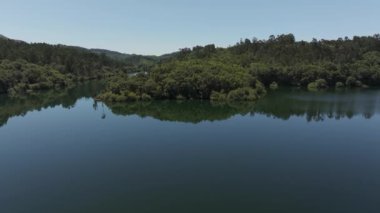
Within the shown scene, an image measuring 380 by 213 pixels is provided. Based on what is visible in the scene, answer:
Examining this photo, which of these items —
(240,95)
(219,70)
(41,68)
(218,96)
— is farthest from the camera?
(41,68)

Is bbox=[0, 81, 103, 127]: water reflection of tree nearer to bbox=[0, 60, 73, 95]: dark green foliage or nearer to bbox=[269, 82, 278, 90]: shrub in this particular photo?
bbox=[0, 60, 73, 95]: dark green foliage

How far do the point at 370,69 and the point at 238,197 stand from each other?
79856mm

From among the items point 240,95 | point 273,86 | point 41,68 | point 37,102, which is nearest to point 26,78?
point 41,68

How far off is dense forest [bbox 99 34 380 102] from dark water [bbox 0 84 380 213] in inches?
500

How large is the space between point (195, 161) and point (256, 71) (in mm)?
65168

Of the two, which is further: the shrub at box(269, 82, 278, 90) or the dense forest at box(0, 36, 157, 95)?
the shrub at box(269, 82, 278, 90)

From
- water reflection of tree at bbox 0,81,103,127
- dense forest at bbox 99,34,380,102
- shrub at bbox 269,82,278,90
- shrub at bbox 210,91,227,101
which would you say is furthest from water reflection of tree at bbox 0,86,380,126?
shrub at bbox 269,82,278,90

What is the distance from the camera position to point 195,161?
98.5 feet

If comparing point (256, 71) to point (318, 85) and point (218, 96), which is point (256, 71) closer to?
point (318, 85)

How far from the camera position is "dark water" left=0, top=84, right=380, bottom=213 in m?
21.9

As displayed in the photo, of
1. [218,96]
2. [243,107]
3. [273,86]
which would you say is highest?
[273,86]

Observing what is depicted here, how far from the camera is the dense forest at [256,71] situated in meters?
68.4

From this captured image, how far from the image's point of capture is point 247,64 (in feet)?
331

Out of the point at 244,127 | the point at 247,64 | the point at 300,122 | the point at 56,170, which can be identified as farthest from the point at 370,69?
the point at 56,170
